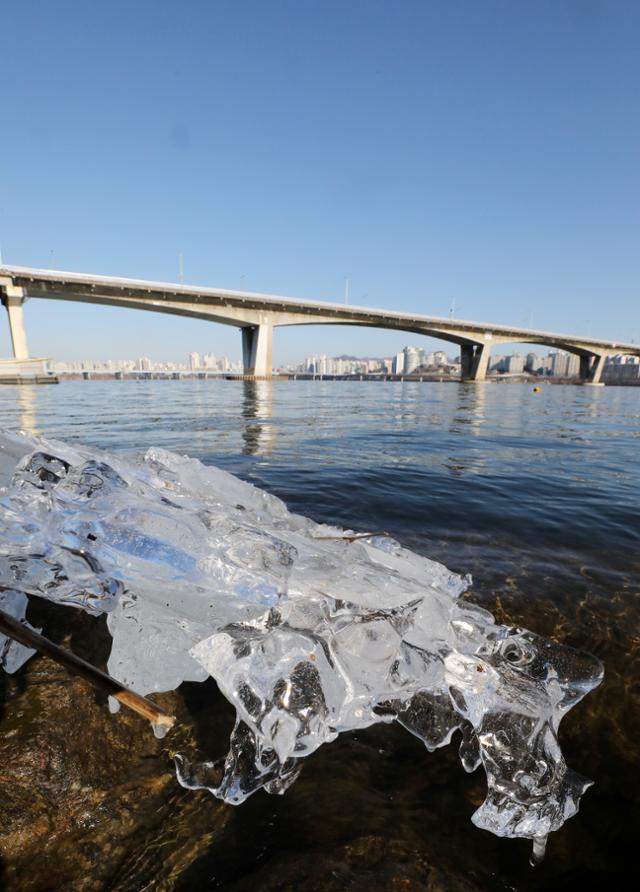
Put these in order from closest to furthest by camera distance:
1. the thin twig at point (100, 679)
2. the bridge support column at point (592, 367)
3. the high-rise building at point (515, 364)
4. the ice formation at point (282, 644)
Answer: the thin twig at point (100, 679), the ice formation at point (282, 644), the bridge support column at point (592, 367), the high-rise building at point (515, 364)

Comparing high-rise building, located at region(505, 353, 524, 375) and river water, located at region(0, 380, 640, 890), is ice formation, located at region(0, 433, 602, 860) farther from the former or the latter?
high-rise building, located at region(505, 353, 524, 375)

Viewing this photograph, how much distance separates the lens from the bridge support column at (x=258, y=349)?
56.9 m

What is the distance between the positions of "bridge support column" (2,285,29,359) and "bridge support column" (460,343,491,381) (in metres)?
64.6

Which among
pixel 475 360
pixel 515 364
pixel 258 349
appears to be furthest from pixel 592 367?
pixel 515 364

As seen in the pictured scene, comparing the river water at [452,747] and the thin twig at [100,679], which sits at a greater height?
the thin twig at [100,679]

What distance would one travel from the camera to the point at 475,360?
71188 mm

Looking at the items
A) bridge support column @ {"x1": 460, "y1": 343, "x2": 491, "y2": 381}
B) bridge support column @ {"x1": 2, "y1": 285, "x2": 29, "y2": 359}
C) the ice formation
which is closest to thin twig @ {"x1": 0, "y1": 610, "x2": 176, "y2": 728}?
the ice formation

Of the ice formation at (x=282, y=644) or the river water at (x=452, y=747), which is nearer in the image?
the river water at (x=452, y=747)

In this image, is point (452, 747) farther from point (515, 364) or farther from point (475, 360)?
point (515, 364)

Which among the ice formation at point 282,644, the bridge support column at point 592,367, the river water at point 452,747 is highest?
the bridge support column at point 592,367

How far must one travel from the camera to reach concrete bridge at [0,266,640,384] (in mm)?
44188

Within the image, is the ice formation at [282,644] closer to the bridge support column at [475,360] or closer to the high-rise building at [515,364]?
the bridge support column at [475,360]

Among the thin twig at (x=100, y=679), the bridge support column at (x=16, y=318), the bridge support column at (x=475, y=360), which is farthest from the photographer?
the bridge support column at (x=475, y=360)

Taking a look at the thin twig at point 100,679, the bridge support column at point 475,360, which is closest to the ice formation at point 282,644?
the thin twig at point 100,679
